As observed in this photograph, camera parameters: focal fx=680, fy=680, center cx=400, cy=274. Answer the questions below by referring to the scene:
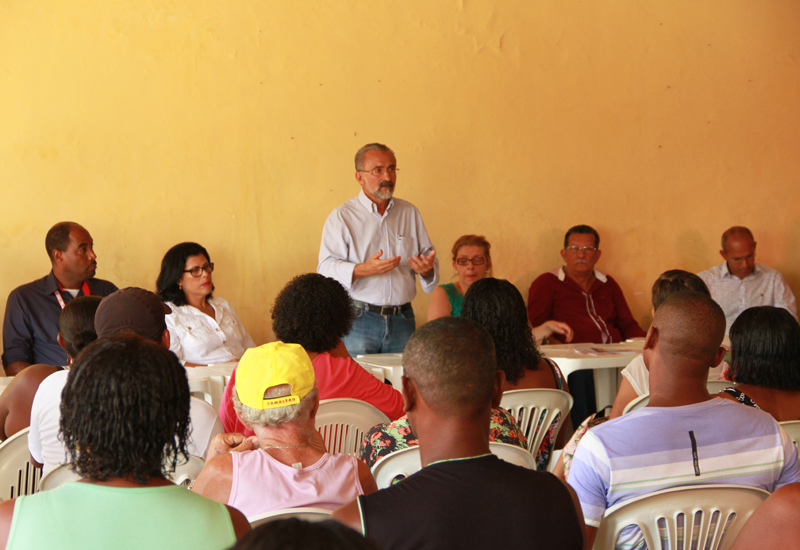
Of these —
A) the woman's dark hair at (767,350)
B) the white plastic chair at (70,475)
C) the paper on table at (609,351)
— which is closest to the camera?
the white plastic chair at (70,475)

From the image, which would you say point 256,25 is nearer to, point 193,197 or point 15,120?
point 193,197

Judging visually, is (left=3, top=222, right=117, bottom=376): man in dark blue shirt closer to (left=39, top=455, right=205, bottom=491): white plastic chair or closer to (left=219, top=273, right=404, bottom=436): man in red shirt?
(left=219, top=273, right=404, bottom=436): man in red shirt

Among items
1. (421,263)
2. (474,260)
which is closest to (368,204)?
(421,263)

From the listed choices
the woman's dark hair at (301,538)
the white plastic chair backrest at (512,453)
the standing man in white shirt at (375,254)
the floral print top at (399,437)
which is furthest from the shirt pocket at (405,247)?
the woman's dark hair at (301,538)

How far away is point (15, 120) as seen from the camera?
4125mm

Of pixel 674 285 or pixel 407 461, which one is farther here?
pixel 674 285

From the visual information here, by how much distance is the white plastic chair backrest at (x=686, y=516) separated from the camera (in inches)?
54.6

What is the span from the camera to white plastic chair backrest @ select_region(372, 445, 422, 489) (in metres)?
1.75

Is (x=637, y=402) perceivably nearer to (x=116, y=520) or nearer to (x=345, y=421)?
(x=345, y=421)

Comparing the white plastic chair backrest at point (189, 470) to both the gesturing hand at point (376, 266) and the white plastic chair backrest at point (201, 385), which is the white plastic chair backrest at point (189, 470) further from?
the gesturing hand at point (376, 266)

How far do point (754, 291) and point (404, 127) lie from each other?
2924 mm

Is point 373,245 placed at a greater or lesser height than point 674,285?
greater

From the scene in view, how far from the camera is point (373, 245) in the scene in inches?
165

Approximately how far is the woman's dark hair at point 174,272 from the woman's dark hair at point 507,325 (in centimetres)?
201
